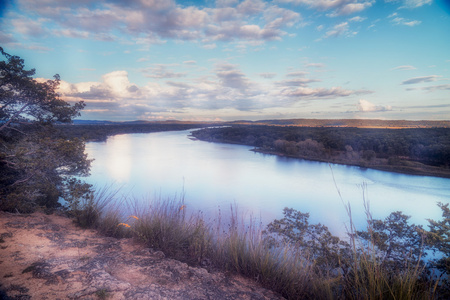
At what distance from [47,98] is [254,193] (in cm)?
1329

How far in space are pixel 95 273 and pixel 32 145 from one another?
15.9 feet

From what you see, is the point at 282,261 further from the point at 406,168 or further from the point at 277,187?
the point at 406,168

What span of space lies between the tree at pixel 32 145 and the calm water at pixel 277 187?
196 inches

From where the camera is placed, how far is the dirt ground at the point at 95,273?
2.38m

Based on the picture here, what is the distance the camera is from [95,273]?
271cm

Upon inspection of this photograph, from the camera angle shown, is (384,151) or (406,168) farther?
(384,151)

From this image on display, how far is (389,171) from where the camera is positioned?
77.2ft

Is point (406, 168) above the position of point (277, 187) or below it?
above

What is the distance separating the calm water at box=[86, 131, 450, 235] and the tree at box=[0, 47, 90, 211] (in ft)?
16.3

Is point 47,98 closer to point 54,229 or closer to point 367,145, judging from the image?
point 54,229

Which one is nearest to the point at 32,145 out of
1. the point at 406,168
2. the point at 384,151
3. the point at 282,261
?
the point at 282,261

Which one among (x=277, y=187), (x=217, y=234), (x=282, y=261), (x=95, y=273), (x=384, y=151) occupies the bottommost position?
(x=277, y=187)

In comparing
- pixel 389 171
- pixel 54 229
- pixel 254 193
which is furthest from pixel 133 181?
pixel 389 171

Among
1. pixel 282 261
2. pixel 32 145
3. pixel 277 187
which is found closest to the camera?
pixel 282 261
